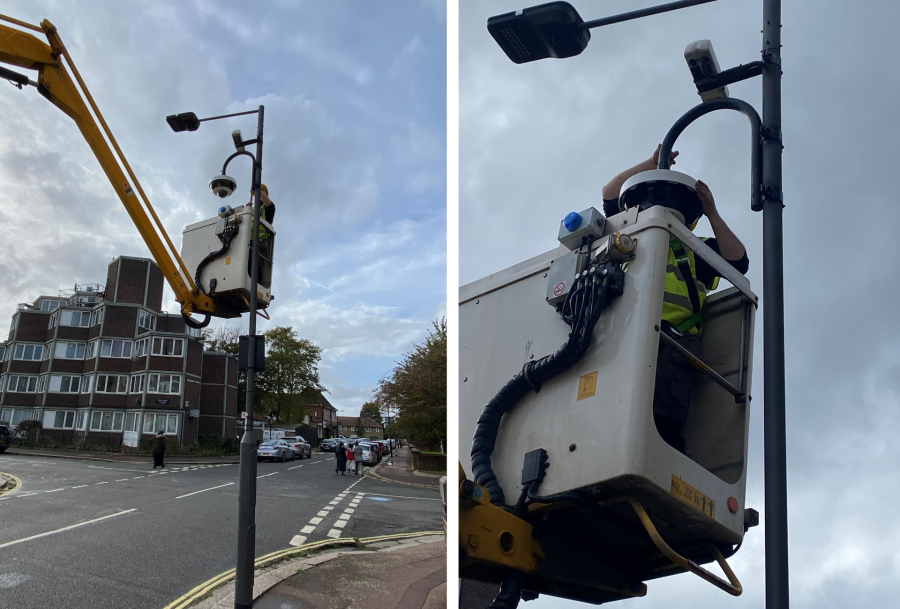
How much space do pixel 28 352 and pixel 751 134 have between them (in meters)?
10.8

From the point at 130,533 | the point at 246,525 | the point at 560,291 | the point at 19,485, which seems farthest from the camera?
the point at 19,485

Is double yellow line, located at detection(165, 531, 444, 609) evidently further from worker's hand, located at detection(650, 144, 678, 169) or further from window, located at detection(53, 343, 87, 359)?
window, located at detection(53, 343, 87, 359)

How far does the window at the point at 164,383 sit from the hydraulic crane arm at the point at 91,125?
21.8 m

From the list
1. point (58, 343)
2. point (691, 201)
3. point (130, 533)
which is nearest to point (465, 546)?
point (691, 201)

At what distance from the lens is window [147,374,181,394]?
81.8 feet

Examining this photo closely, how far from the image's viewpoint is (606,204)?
1.92 m

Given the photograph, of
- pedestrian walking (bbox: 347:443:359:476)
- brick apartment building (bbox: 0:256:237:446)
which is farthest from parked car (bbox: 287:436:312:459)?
pedestrian walking (bbox: 347:443:359:476)

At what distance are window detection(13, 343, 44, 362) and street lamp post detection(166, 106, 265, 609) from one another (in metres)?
6.67

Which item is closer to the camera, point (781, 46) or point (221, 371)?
point (781, 46)

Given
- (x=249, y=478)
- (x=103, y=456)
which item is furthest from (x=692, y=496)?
(x=103, y=456)

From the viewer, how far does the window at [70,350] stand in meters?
13.6

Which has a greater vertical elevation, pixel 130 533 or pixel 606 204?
pixel 606 204

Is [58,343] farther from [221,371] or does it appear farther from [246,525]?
[221,371]

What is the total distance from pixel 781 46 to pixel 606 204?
2.12 ft
